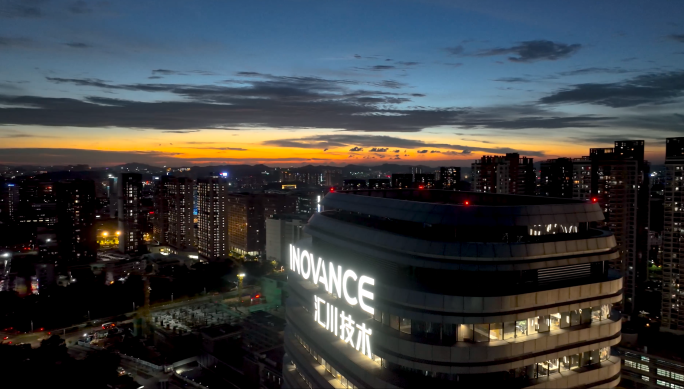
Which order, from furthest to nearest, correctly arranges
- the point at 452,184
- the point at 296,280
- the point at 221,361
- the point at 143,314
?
the point at 452,184 < the point at 143,314 < the point at 221,361 < the point at 296,280

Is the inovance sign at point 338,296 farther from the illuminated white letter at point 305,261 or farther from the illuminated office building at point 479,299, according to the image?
the illuminated office building at point 479,299

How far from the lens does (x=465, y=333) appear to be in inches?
893

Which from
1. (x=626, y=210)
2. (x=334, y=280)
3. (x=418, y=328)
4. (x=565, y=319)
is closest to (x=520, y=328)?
(x=565, y=319)

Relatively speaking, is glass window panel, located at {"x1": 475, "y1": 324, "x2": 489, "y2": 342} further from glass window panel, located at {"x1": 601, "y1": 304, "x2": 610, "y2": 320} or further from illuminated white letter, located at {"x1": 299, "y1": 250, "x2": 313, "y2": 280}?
illuminated white letter, located at {"x1": 299, "y1": 250, "x2": 313, "y2": 280}

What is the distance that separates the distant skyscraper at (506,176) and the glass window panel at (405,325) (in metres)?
106

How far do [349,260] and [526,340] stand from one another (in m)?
11.5

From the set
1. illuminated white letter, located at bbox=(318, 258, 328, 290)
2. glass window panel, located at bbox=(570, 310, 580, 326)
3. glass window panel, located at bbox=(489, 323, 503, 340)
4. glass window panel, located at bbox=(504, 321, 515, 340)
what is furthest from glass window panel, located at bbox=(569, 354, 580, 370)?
illuminated white letter, located at bbox=(318, 258, 328, 290)

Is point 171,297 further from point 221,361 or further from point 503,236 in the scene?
point 503,236

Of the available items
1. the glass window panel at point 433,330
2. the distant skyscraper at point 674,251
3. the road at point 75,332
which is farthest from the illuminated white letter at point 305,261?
the distant skyscraper at point 674,251

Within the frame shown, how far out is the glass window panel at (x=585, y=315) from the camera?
81.9 ft

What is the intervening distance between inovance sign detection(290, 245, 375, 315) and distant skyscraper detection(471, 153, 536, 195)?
98501 millimetres

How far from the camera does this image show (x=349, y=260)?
29.7m

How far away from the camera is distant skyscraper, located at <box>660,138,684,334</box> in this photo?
254ft

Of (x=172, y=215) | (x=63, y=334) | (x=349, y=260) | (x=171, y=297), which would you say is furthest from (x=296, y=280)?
(x=172, y=215)
